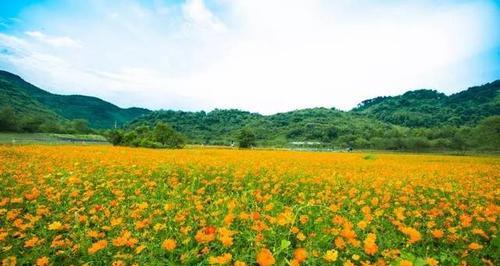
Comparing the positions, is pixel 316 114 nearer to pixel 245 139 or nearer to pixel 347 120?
pixel 347 120

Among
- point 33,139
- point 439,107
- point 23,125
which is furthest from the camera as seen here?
point 439,107

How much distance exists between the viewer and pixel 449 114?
130750mm

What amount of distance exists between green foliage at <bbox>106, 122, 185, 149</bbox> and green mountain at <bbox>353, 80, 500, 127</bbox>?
106 meters

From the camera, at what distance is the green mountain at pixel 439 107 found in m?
121

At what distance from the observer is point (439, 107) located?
150 metres

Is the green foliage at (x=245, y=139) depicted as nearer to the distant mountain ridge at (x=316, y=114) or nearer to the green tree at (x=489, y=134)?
the green tree at (x=489, y=134)

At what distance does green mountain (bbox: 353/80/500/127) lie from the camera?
4759 inches

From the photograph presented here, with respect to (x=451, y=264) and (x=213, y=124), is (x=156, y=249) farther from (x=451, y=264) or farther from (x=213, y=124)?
(x=213, y=124)

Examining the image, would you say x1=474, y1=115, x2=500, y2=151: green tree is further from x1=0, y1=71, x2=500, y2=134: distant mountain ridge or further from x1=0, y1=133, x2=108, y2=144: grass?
x1=0, y1=133, x2=108, y2=144: grass

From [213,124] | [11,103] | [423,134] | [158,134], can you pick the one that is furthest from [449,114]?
[11,103]

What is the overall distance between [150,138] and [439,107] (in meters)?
144

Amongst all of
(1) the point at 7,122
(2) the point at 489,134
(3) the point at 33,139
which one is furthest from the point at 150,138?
(2) the point at 489,134

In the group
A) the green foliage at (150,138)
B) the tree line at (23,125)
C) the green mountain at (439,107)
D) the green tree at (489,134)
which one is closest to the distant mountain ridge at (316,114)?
the green mountain at (439,107)

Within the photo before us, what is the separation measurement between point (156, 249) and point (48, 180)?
4.95 meters
